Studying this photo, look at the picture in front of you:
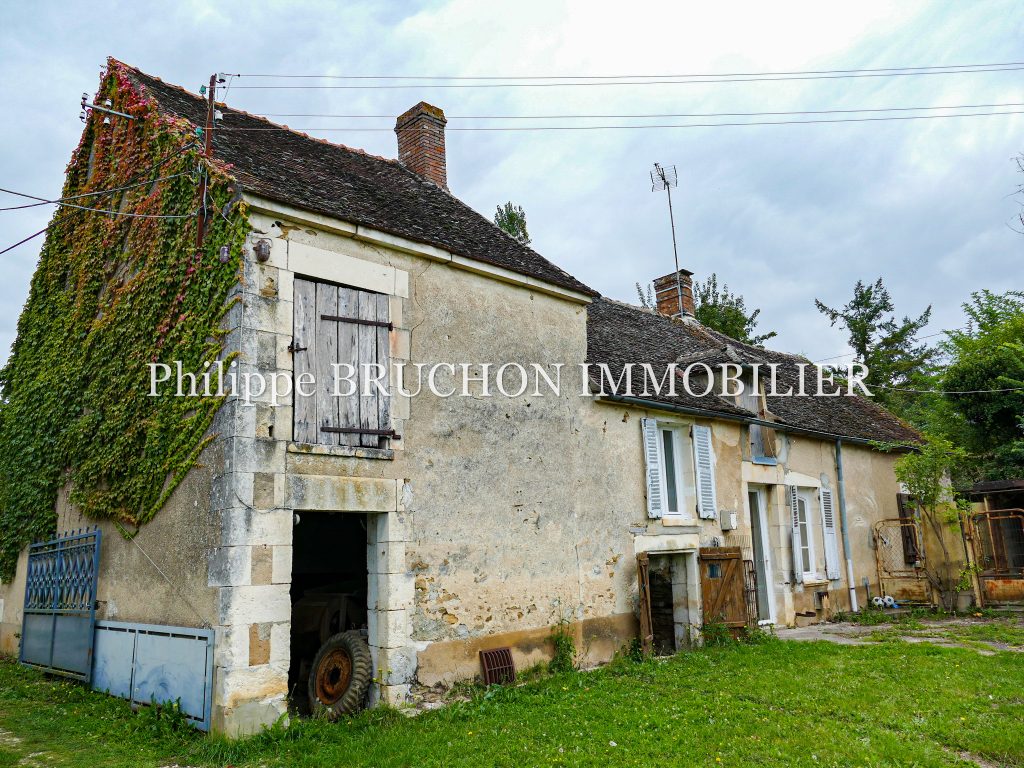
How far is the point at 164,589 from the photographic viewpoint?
24.7 ft

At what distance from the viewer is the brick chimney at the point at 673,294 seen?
1838 centimetres

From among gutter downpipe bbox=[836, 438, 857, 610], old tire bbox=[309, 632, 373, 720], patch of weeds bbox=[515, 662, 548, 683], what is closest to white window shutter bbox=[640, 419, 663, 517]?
patch of weeds bbox=[515, 662, 548, 683]

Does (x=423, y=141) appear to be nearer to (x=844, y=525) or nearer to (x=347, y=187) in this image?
(x=347, y=187)

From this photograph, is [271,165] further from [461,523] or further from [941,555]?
[941,555]

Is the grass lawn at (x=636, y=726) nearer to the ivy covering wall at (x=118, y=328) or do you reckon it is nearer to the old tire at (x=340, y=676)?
the old tire at (x=340, y=676)

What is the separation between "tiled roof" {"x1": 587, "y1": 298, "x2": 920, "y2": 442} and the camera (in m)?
12.6

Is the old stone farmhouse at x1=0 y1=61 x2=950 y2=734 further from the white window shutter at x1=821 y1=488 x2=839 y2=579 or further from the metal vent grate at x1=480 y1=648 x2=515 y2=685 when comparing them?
the white window shutter at x1=821 y1=488 x2=839 y2=579

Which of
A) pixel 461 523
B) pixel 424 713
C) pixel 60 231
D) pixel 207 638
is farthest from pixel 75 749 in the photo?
pixel 60 231

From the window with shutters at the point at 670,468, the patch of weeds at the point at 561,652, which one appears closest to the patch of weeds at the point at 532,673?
the patch of weeds at the point at 561,652

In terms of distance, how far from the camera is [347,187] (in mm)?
9391

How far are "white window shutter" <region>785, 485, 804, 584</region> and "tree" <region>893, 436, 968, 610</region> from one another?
237 centimetres

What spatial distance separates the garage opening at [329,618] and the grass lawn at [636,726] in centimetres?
56

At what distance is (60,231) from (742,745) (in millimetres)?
11546

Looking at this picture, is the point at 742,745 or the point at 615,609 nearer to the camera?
the point at 742,745
